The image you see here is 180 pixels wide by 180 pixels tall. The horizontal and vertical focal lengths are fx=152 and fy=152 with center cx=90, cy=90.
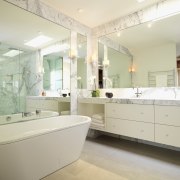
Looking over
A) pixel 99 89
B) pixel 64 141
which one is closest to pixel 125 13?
pixel 99 89

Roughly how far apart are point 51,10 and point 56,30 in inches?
13.2

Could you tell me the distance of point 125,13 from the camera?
2.83 metres

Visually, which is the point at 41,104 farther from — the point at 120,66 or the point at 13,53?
the point at 120,66

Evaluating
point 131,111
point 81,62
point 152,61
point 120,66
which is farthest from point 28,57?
point 152,61

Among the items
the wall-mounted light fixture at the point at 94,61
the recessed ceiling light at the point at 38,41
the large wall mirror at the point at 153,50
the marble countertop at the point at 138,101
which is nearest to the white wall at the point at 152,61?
the large wall mirror at the point at 153,50

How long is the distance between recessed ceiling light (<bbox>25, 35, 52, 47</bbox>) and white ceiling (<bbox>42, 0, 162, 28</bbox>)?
550mm

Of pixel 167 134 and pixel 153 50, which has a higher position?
pixel 153 50

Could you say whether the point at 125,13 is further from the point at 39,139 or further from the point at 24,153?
the point at 24,153

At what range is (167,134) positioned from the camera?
2041mm

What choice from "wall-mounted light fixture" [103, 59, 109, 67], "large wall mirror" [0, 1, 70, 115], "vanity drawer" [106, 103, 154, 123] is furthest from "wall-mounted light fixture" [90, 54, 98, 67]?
"vanity drawer" [106, 103, 154, 123]

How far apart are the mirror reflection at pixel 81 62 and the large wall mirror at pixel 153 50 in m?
0.62

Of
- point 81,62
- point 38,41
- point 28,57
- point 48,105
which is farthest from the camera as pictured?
point 81,62

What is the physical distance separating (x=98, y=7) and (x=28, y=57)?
1.48 meters

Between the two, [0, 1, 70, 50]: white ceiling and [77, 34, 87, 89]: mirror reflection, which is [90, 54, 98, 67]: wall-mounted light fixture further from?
[0, 1, 70, 50]: white ceiling
